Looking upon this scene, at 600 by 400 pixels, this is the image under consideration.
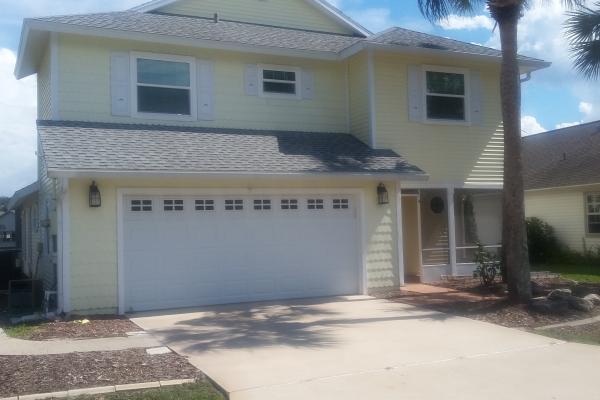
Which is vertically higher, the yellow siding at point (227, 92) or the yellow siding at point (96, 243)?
the yellow siding at point (227, 92)

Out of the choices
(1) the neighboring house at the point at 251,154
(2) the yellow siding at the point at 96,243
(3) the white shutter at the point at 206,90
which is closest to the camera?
(2) the yellow siding at the point at 96,243

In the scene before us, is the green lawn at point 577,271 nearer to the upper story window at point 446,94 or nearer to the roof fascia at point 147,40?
the upper story window at point 446,94

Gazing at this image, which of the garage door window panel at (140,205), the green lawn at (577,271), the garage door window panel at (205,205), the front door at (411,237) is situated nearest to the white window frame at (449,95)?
the front door at (411,237)

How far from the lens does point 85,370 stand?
295 inches

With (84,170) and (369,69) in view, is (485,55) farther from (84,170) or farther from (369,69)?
(84,170)

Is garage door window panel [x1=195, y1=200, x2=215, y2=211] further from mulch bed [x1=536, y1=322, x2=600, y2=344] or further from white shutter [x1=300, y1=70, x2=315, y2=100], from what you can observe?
mulch bed [x1=536, y1=322, x2=600, y2=344]

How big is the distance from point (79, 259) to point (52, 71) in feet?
14.0

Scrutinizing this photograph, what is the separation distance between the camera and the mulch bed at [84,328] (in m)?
9.83

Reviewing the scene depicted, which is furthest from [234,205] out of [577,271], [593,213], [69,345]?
[593,213]

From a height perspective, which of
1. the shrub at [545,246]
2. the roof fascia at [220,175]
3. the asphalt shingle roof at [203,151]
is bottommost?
the shrub at [545,246]

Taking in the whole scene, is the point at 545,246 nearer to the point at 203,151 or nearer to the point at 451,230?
the point at 451,230

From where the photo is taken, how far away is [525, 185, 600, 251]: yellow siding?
22641mm

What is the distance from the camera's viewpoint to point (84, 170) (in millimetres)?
10977

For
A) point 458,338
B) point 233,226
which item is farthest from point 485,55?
point 458,338
